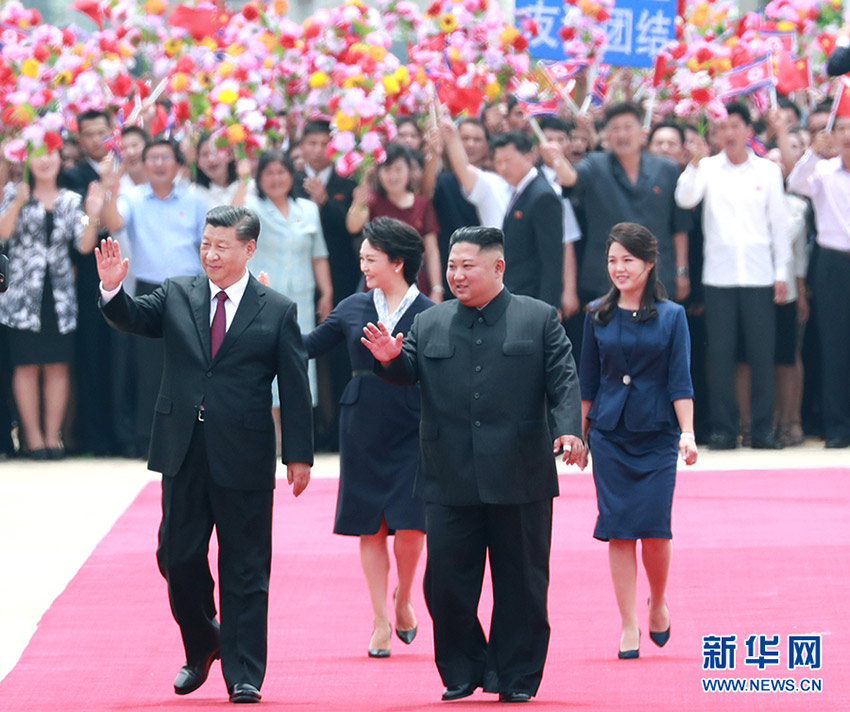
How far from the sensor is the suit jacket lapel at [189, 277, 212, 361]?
20.2 ft

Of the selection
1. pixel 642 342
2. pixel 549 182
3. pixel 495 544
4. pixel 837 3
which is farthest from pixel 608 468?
pixel 837 3

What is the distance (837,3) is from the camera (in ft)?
45.2

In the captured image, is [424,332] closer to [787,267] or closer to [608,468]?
[608,468]

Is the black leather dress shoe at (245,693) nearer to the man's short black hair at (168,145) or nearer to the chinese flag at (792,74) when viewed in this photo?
the man's short black hair at (168,145)

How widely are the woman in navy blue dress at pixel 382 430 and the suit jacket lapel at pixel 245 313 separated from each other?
902mm

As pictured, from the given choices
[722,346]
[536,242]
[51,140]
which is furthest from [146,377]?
[722,346]

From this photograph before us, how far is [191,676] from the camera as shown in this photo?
20.1ft

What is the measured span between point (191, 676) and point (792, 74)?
818cm

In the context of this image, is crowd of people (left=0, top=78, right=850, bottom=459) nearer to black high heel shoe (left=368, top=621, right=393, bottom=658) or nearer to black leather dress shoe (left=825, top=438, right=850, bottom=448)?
black leather dress shoe (left=825, top=438, right=850, bottom=448)

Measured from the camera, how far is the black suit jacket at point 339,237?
1173 centimetres

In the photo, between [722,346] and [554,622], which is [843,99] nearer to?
[722,346]

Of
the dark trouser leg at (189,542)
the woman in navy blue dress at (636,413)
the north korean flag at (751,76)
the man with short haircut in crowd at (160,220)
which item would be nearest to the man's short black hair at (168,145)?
the man with short haircut in crowd at (160,220)

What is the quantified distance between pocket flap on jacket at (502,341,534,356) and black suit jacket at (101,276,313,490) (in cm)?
75

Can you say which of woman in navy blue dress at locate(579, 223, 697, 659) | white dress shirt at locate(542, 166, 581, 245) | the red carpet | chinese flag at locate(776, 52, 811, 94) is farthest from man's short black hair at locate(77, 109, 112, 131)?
woman in navy blue dress at locate(579, 223, 697, 659)
